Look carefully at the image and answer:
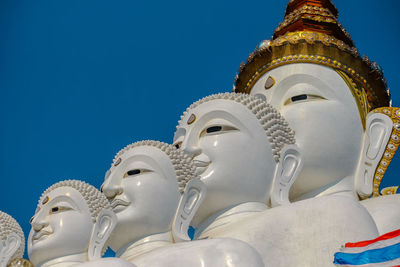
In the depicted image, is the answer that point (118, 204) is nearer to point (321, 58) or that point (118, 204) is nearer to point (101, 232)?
point (101, 232)

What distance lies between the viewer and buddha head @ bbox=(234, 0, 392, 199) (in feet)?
24.7

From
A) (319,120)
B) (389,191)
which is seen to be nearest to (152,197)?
(319,120)

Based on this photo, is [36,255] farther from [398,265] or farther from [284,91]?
[398,265]

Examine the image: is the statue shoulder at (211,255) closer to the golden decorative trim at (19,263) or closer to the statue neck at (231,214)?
the statue neck at (231,214)

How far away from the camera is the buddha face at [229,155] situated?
7027 millimetres

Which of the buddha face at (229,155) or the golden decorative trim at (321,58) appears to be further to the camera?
the golden decorative trim at (321,58)

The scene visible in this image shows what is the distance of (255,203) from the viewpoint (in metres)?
7.11

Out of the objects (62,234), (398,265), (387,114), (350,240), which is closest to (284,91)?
(387,114)

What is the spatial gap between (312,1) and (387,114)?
1.69 meters

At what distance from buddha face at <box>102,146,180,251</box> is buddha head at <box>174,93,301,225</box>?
11.8 inches

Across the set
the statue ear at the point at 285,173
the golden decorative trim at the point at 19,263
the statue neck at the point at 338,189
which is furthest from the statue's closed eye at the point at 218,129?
the golden decorative trim at the point at 19,263

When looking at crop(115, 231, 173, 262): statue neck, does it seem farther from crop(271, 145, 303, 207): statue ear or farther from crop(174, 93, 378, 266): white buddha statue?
crop(271, 145, 303, 207): statue ear

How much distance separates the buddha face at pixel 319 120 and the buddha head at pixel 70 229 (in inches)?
75.4

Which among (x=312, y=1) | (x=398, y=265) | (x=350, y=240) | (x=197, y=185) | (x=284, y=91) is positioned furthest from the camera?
(x=312, y=1)
